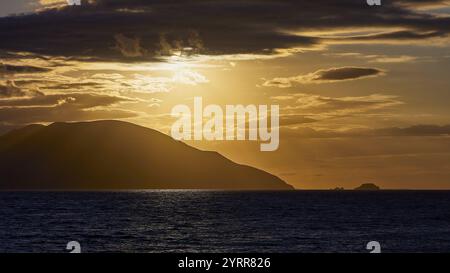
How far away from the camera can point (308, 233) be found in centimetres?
8962

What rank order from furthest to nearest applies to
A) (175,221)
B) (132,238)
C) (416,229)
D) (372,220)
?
(372,220) < (175,221) < (416,229) < (132,238)

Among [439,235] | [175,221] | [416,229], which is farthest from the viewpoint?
[175,221]
